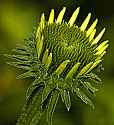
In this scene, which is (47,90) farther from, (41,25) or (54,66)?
(41,25)

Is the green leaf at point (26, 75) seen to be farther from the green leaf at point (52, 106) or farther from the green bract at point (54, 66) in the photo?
the green leaf at point (52, 106)

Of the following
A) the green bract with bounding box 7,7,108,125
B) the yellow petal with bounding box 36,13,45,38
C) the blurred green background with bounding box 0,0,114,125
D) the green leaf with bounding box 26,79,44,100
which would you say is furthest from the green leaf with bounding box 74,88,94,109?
the blurred green background with bounding box 0,0,114,125

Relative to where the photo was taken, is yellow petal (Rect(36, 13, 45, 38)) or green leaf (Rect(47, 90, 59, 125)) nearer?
green leaf (Rect(47, 90, 59, 125))

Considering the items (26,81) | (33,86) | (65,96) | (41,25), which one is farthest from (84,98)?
(26,81)

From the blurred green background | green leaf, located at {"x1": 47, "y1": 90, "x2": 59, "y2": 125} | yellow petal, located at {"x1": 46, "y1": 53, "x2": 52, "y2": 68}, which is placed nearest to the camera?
green leaf, located at {"x1": 47, "y1": 90, "x2": 59, "y2": 125}

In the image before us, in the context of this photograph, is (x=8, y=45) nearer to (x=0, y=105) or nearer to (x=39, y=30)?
(x=0, y=105)

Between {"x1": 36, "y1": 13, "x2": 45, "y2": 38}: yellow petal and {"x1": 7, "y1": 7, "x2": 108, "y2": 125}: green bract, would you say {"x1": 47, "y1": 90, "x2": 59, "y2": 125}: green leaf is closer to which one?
{"x1": 7, "y1": 7, "x2": 108, "y2": 125}: green bract
